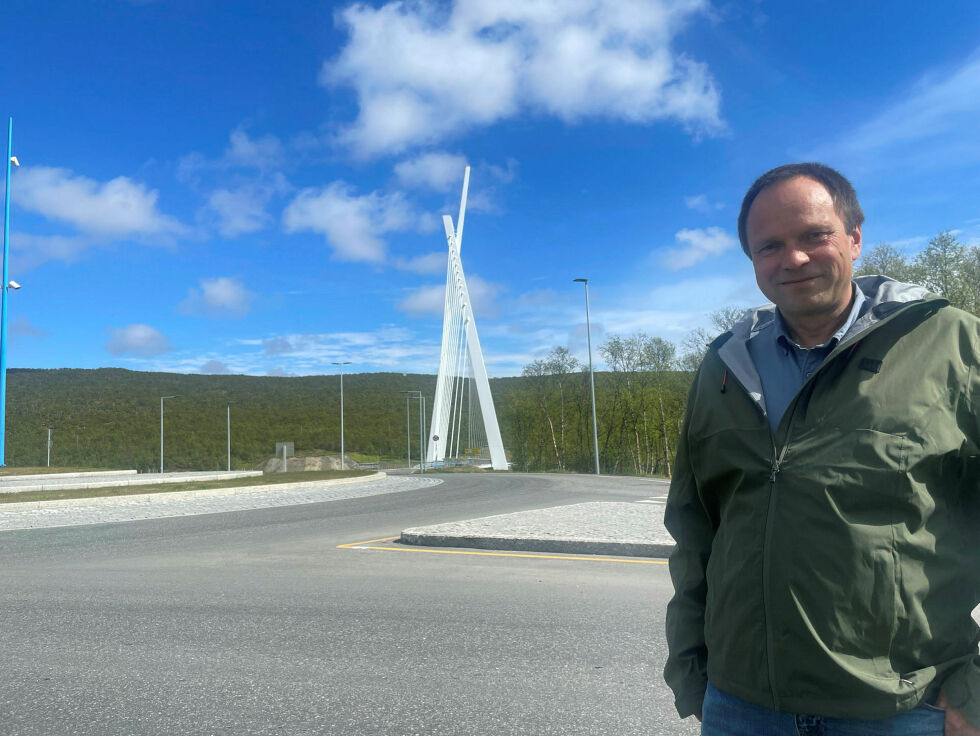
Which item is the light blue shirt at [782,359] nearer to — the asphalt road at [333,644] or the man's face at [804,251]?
the man's face at [804,251]

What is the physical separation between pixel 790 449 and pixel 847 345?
262 mm

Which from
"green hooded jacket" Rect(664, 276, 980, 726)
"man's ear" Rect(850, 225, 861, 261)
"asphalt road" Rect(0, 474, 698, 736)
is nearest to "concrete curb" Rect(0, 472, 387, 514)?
"asphalt road" Rect(0, 474, 698, 736)

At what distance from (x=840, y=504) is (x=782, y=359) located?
0.43 meters

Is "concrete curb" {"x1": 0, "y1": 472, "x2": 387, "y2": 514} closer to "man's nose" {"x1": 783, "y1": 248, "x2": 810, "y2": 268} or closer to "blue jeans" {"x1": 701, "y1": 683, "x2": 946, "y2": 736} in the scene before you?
"blue jeans" {"x1": 701, "y1": 683, "x2": 946, "y2": 736}

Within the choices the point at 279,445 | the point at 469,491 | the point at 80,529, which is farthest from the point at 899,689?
the point at 279,445

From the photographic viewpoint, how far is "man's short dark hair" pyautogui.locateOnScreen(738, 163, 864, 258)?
6.30 feet

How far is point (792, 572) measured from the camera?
1688 mm

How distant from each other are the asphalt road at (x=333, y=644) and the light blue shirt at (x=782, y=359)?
2.65 meters

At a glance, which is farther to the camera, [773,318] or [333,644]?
[333,644]

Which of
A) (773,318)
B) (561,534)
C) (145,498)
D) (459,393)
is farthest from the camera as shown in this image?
(459,393)

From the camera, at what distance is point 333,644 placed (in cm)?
563

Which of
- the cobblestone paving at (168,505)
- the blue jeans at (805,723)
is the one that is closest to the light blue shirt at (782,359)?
the blue jeans at (805,723)

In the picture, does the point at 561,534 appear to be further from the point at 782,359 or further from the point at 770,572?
the point at 770,572

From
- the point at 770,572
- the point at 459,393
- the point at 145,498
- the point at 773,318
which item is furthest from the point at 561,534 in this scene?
the point at 459,393
